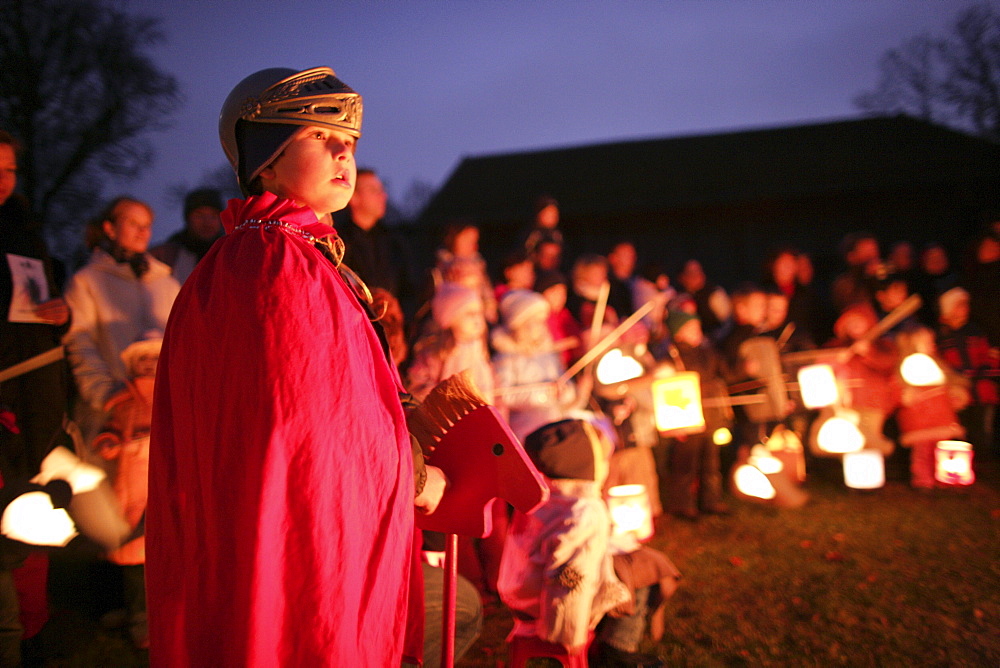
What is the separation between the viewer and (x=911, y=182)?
1748 centimetres

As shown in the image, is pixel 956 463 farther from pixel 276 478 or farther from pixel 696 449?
pixel 276 478

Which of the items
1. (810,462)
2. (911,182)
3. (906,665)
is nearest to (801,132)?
(911,182)

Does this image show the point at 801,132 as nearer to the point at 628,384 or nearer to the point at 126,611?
the point at 628,384

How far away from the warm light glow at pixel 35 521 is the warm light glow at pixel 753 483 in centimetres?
445

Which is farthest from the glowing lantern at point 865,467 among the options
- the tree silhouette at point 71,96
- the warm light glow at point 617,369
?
the tree silhouette at point 71,96

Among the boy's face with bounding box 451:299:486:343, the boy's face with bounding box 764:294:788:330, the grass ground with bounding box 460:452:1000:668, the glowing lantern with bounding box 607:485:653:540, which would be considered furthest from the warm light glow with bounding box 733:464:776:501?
the boy's face with bounding box 451:299:486:343

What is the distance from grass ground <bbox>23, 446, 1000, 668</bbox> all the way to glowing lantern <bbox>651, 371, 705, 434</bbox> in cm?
101

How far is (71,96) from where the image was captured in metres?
11.9

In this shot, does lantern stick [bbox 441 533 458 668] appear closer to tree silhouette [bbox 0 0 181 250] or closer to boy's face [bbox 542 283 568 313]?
boy's face [bbox 542 283 568 313]

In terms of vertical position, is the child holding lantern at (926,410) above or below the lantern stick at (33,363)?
below

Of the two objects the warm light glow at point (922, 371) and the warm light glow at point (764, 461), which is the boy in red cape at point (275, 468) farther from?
the warm light glow at point (922, 371)

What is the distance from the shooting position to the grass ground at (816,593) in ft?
11.5

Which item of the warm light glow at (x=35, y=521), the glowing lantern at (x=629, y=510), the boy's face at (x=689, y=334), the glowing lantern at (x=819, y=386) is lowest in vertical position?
the glowing lantern at (x=629, y=510)

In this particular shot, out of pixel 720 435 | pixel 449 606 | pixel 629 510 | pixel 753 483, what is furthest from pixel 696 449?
pixel 449 606
